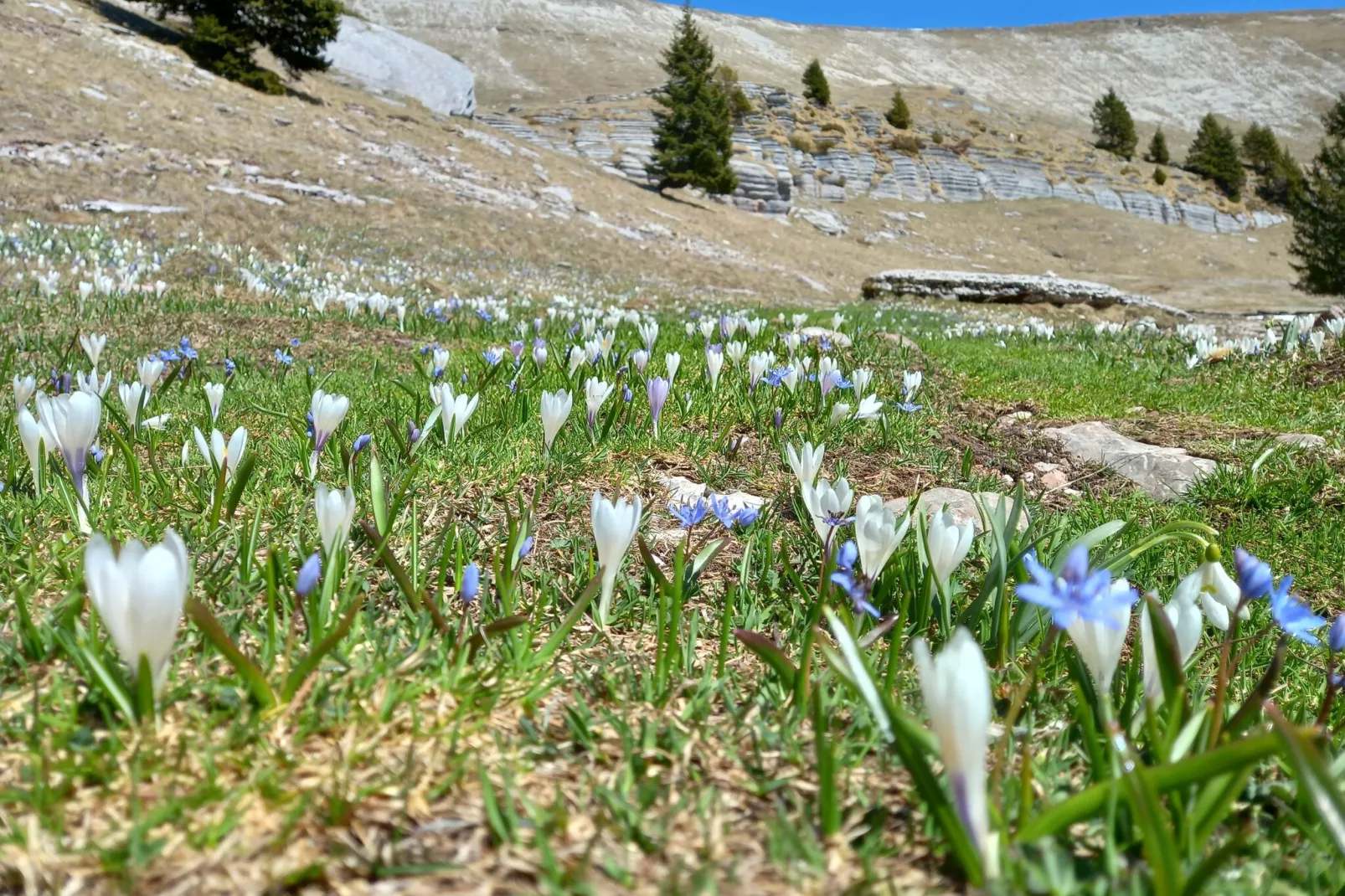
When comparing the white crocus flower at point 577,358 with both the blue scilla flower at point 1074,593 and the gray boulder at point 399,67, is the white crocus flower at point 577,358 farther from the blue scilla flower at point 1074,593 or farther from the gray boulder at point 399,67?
the gray boulder at point 399,67

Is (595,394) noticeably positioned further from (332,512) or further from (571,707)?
(571,707)

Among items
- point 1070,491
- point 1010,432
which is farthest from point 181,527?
point 1010,432

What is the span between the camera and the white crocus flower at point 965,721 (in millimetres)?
920

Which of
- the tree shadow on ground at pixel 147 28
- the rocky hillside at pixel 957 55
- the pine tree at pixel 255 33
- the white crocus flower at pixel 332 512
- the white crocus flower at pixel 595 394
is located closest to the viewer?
the white crocus flower at pixel 332 512

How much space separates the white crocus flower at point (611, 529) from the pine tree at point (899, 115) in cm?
6549

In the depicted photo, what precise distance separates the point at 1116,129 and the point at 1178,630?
85.1m

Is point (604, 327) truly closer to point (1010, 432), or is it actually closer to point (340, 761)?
point (1010, 432)

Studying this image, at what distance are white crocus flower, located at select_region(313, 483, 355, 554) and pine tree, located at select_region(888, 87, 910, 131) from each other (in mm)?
65673

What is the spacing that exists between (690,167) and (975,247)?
54.0 feet

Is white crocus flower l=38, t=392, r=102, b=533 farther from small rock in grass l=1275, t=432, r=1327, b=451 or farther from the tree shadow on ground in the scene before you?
the tree shadow on ground

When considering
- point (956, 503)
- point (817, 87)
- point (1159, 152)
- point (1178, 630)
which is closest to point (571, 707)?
point (1178, 630)

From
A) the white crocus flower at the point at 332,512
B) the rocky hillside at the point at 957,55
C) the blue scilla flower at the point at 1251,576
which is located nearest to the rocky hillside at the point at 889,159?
the rocky hillside at the point at 957,55

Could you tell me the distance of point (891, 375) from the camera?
228 inches

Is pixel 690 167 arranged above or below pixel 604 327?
above
